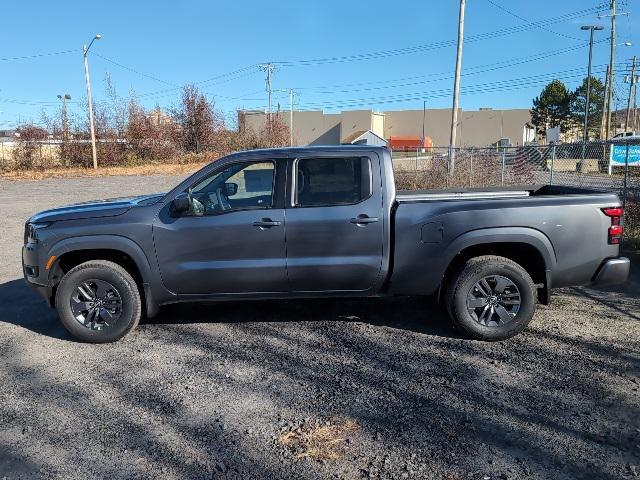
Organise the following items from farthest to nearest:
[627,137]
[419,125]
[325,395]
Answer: [419,125] → [627,137] → [325,395]

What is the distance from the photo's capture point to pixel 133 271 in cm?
540

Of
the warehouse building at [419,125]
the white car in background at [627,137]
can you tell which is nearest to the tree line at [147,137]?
the white car in background at [627,137]

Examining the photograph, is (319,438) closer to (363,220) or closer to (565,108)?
(363,220)

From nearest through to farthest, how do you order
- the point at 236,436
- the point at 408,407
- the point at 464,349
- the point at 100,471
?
the point at 100,471, the point at 236,436, the point at 408,407, the point at 464,349

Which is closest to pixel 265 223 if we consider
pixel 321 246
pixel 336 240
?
pixel 321 246

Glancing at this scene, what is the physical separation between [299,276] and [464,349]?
1621 millimetres

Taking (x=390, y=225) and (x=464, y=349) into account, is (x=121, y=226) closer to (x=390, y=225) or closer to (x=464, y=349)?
(x=390, y=225)

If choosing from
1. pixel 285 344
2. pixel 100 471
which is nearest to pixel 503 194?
pixel 285 344

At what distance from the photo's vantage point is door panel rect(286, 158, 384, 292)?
16.7ft

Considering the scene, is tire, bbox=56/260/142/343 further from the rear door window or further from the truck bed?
the truck bed

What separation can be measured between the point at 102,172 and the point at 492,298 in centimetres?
3316

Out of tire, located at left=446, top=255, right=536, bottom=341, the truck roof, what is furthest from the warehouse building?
tire, located at left=446, top=255, right=536, bottom=341

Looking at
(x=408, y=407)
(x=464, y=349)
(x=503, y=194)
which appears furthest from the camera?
(x=503, y=194)

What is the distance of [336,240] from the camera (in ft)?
16.7
